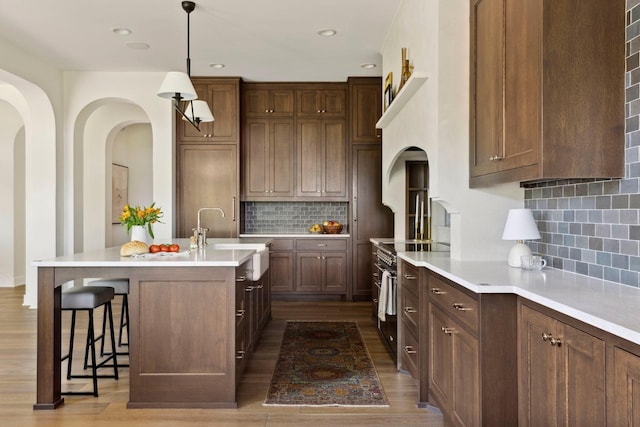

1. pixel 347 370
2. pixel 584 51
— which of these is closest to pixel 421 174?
pixel 347 370

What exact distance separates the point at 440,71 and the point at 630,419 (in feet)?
7.67

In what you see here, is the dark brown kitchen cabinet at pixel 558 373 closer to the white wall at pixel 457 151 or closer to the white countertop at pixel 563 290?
the white countertop at pixel 563 290

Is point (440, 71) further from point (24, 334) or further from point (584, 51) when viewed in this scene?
point (24, 334)

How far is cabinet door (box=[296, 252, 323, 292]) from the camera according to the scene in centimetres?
662

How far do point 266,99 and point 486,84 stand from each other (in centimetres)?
446

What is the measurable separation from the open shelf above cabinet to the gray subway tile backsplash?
1.17 meters

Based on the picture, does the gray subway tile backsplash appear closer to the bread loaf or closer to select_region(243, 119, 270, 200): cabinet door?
the bread loaf

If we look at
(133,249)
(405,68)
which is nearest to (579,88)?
(405,68)

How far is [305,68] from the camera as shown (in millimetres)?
6172

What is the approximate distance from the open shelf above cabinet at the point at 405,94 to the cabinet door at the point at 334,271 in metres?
2.19

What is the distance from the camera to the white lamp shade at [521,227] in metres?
2.54

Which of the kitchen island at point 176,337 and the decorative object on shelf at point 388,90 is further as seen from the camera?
the decorative object on shelf at point 388,90

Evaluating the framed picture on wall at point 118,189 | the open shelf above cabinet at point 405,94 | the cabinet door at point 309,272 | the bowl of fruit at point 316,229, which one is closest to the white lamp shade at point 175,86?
the open shelf above cabinet at point 405,94

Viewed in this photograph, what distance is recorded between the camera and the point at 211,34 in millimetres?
5008
